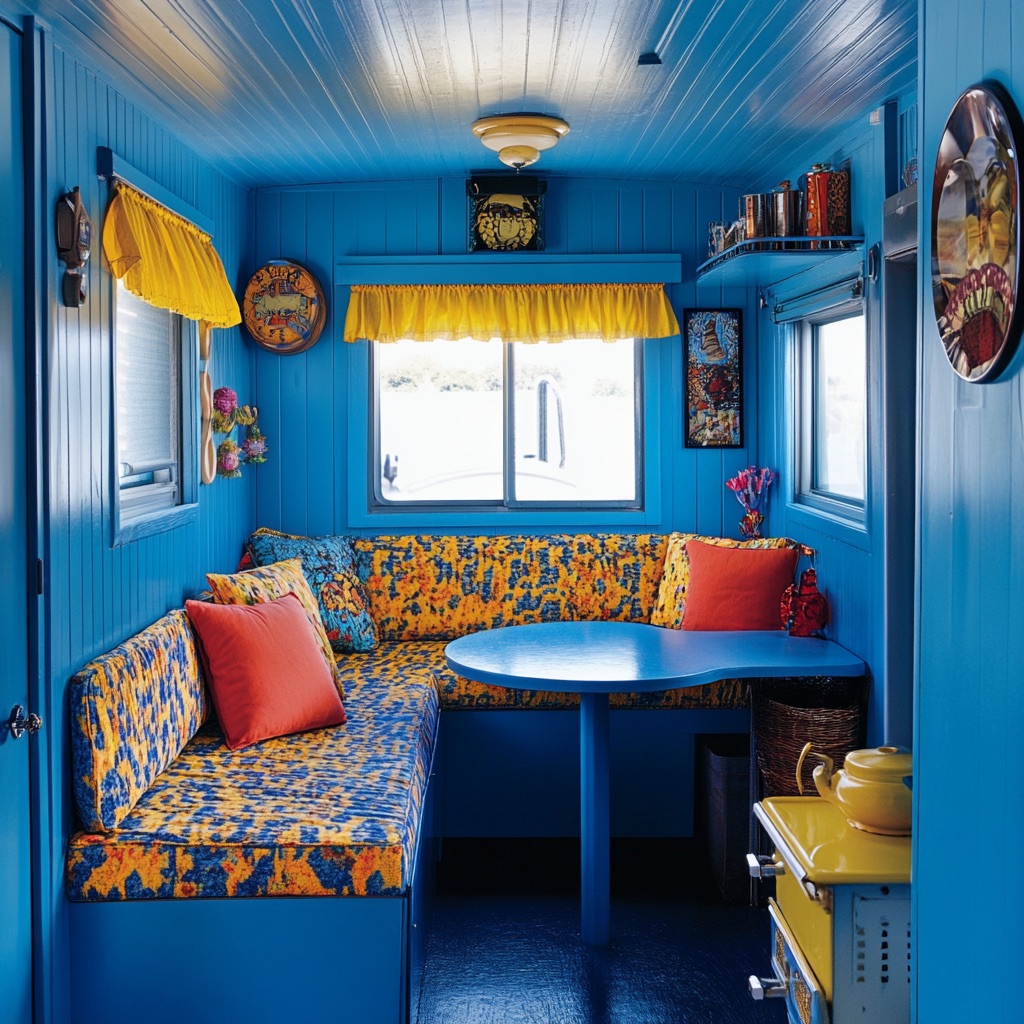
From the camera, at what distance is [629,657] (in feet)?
12.3

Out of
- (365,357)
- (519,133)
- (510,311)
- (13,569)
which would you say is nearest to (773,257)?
(519,133)

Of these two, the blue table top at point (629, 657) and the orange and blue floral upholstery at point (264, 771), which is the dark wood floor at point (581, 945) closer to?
the orange and blue floral upholstery at point (264, 771)

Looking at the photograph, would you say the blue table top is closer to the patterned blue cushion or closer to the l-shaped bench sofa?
the l-shaped bench sofa

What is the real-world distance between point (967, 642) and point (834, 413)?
2879 millimetres

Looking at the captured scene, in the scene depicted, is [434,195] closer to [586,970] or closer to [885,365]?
[885,365]

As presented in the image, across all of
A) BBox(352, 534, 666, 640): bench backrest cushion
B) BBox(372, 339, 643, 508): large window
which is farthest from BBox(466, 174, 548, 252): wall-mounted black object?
BBox(352, 534, 666, 640): bench backrest cushion

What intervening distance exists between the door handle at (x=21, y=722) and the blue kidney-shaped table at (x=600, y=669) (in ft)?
4.30

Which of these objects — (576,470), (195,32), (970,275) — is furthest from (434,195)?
(970,275)

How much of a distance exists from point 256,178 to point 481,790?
2.62 metres

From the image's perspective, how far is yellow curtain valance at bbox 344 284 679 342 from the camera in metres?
5.02

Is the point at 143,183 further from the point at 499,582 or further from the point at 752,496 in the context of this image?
the point at 752,496

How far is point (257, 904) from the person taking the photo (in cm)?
274

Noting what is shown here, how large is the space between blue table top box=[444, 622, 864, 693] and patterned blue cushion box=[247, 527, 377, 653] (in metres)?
0.80

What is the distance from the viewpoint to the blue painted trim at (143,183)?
316 centimetres
